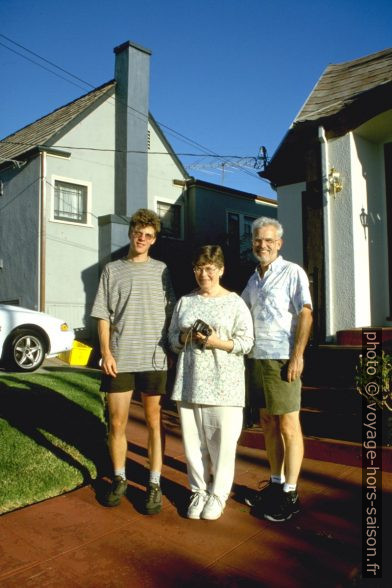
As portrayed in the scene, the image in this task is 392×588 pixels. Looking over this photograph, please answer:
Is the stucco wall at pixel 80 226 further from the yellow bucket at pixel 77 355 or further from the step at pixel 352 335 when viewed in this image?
the step at pixel 352 335

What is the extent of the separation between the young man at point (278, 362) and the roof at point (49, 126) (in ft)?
39.0

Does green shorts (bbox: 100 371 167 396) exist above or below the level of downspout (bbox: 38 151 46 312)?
below

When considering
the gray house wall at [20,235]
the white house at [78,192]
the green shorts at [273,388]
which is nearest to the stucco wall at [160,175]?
the white house at [78,192]

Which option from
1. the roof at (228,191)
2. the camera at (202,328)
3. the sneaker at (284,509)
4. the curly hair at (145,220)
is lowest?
the sneaker at (284,509)

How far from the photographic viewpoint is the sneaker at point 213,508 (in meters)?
2.71

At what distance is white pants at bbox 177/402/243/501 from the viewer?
2777mm

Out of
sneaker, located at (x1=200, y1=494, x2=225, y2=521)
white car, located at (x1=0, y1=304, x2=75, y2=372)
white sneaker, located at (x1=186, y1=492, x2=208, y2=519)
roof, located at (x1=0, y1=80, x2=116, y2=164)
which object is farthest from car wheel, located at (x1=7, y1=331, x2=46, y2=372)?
roof, located at (x1=0, y1=80, x2=116, y2=164)

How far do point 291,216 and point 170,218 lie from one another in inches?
340

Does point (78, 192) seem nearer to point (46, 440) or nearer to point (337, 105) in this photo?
point (337, 105)

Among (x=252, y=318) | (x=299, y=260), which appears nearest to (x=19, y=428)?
(x=252, y=318)

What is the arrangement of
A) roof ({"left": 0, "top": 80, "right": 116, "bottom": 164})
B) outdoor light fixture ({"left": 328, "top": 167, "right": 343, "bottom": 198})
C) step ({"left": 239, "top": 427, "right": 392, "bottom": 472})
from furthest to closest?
1. roof ({"left": 0, "top": 80, "right": 116, "bottom": 164})
2. outdoor light fixture ({"left": 328, "top": 167, "right": 343, "bottom": 198})
3. step ({"left": 239, "top": 427, "right": 392, "bottom": 472})

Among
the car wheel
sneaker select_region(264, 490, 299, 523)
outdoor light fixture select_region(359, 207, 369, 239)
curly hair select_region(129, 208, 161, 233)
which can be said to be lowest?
sneaker select_region(264, 490, 299, 523)

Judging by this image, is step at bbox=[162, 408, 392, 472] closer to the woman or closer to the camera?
→ the woman

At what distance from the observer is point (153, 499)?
286cm
